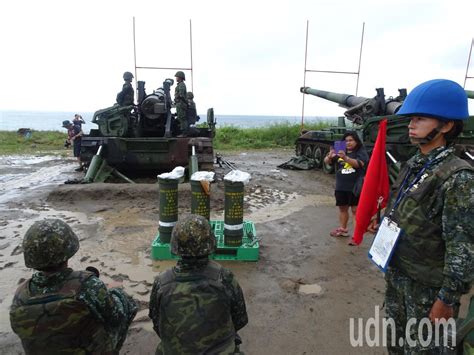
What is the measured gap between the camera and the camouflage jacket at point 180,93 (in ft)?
28.1

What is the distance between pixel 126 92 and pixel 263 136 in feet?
46.9

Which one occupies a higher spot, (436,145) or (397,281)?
(436,145)

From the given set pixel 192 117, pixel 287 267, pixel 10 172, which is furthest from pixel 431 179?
pixel 10 172

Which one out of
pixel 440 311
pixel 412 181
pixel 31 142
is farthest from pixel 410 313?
pixel 31 142

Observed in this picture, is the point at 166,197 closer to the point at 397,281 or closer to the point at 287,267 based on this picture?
the point at 287,267

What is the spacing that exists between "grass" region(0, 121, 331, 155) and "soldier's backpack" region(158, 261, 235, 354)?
58.7 ft

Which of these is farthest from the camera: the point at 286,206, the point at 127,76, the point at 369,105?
the point at 369,105

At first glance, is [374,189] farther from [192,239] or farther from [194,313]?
[194,313]

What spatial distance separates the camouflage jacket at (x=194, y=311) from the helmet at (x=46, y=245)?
0.51 meters

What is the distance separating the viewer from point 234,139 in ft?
73.6

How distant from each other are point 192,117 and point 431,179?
7.97m

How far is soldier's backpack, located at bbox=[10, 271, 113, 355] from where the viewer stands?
5.66 ft

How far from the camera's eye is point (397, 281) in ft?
6.66

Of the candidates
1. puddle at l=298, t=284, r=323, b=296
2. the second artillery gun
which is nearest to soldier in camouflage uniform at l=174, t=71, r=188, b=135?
the second artillery gun
